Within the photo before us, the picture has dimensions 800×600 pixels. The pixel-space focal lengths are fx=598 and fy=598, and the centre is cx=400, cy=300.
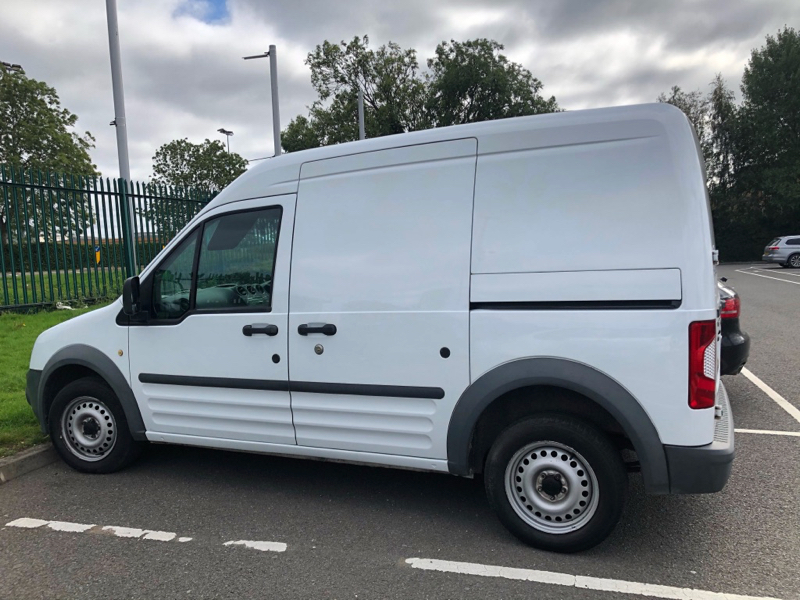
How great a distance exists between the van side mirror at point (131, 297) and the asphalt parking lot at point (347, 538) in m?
Answer: 1.23

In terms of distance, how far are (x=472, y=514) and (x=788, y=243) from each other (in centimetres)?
2824

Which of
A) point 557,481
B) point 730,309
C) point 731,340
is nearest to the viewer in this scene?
point 557,481

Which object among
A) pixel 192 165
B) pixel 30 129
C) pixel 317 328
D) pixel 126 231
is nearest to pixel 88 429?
pixel 317 328

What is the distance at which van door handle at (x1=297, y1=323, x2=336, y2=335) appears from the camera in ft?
11.4

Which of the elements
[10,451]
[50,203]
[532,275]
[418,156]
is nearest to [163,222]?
[50,203]

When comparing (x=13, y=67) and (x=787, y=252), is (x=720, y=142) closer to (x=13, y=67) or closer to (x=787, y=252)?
(x=787, y=252)

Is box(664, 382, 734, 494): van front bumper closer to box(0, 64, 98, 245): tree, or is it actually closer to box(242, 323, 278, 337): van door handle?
box(242, 323, 278, 337): van door handle

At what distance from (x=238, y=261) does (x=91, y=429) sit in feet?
5.78

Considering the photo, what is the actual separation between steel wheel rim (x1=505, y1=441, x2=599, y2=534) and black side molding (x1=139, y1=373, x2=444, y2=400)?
1.88 feet

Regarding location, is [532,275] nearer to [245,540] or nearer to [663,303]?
[663,303]

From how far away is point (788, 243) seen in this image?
2616 cm

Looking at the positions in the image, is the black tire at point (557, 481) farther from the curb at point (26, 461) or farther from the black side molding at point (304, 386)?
the curb at point (26, 461)

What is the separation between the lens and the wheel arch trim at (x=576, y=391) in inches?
113

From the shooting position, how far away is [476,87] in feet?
101
